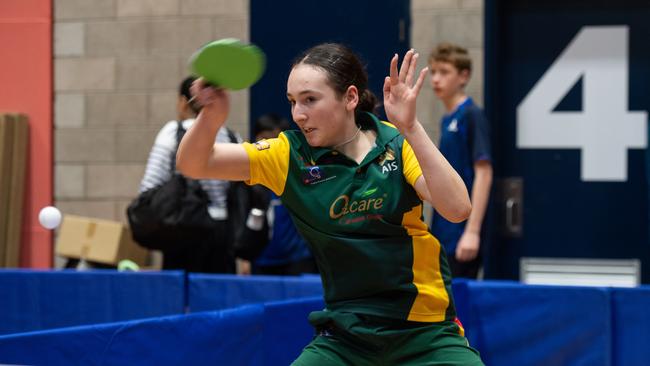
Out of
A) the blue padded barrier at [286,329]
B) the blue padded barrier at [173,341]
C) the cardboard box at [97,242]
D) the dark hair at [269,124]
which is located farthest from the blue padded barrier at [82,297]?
the cardboard box at [97,242]

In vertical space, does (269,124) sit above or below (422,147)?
above

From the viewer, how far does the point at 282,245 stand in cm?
667

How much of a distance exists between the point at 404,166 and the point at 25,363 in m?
1.29

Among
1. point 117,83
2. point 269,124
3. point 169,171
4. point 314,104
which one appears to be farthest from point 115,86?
point 314,104

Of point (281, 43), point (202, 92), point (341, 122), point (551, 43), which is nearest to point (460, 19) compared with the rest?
point (551, 43)

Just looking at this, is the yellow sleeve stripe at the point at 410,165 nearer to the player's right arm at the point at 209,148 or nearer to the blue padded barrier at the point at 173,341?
the player's right arm at the point at 209,148

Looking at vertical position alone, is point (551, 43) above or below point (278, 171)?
above

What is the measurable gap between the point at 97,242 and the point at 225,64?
4.81 m

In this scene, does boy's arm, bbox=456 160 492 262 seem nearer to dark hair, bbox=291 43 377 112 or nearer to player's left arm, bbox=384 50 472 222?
dark hair, bbox=291 43 377 112

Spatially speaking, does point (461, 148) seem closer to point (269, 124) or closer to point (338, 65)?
point (269, 124)

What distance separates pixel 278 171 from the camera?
3.22 m

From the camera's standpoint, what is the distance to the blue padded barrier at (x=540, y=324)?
4.80 meters

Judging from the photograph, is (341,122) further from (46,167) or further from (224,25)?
(46,167)

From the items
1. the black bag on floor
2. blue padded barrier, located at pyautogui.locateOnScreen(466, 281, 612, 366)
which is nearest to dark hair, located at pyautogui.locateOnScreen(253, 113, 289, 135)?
the black bag on floor
